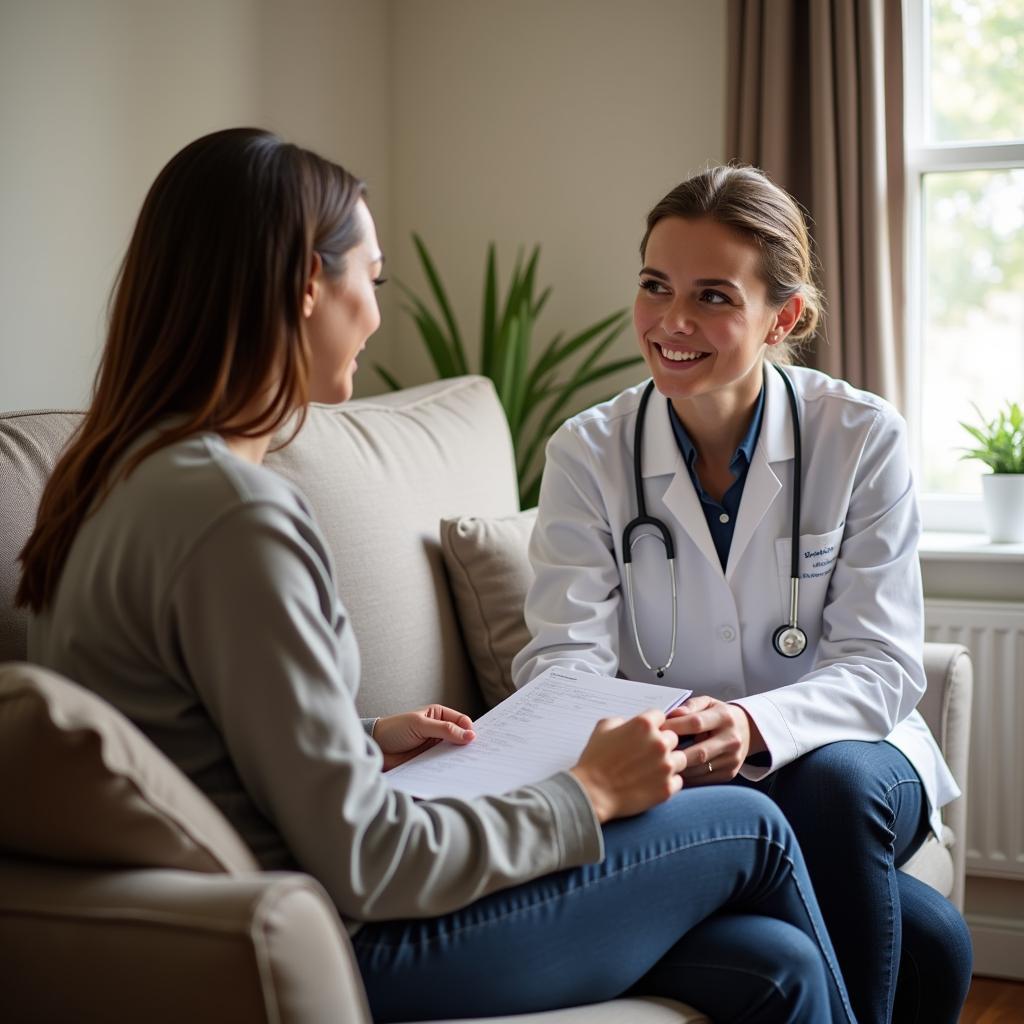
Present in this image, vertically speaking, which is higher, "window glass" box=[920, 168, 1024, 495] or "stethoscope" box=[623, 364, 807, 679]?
"window glass" box=[920, 168, 1024, 495]

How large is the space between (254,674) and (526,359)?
6.26ft

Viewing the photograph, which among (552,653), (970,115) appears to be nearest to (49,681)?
(552,653)

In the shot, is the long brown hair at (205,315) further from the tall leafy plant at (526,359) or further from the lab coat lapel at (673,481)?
the tall leafy plant at (526,359)

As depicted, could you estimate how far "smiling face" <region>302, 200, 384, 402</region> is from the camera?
44.9 inches

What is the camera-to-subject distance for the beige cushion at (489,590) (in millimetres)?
2002

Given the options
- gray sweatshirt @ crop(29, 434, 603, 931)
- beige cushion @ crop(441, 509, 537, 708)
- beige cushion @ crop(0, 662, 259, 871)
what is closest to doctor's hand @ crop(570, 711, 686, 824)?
gray sweatshirt @ crop(29, 434, 603, 931)

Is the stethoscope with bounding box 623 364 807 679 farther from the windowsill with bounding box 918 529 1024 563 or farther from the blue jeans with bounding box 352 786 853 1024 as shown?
the windowsill with bounding box 918 529 1024 563

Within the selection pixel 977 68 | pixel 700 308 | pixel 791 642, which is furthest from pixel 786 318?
pixel 977 68

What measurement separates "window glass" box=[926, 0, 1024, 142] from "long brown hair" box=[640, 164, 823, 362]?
117cm

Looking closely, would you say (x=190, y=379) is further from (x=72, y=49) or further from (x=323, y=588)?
(x=72, y=49)

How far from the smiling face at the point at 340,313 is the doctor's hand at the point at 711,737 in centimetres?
60

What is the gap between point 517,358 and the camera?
8.98ft

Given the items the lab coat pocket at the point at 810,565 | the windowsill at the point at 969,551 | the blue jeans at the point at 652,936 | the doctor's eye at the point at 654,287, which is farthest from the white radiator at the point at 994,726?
the blue jeans at the point at 652,936

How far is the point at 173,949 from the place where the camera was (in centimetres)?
85
